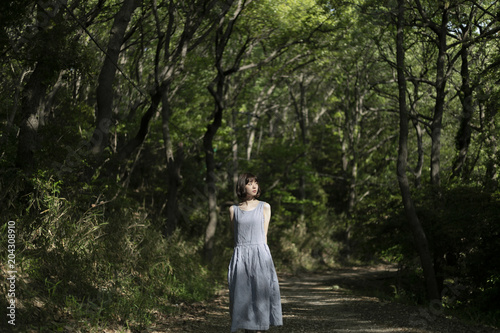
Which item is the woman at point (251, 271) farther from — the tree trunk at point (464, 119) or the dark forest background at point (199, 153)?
the tree trunk at point (464, 119)

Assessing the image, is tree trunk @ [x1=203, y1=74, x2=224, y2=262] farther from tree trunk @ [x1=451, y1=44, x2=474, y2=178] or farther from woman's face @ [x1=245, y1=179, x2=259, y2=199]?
woman's face @ [x1=245, y1=179, x2=259, y2=199]

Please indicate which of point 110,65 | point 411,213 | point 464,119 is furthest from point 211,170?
point 110,65

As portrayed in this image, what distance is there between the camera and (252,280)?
523 cm

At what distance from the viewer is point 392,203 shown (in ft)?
47.4

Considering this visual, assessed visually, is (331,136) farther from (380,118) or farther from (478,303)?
(478,303)

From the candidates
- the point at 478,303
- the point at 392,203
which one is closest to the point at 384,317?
the point at 478,303

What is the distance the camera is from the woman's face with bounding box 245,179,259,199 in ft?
17.1

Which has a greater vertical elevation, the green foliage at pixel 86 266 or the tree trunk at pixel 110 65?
the tree trunk at pixel 110 65

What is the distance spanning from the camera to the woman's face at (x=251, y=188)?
5.22m

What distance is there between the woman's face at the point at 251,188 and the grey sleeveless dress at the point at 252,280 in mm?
130

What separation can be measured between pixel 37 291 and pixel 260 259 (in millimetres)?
3077

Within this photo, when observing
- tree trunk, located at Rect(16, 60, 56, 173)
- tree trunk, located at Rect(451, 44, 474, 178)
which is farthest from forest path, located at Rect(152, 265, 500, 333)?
tree trunk, located at Rect(451, 44, 474, 178)

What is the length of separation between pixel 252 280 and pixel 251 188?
94 cm

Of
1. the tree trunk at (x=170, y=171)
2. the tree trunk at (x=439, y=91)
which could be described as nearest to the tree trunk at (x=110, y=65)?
the tree trunk at (x=170, y=171)
